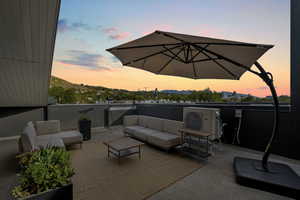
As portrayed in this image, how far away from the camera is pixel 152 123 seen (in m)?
4.77

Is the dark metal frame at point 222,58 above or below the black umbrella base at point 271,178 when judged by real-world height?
above

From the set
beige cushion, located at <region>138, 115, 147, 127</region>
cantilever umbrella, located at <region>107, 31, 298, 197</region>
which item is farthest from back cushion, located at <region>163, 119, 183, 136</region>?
cantilever umbrella, located at <region>107, 31, 298, 197</region>

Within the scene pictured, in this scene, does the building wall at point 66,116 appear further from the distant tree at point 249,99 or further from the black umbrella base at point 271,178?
the black umbrella base at point 271,178

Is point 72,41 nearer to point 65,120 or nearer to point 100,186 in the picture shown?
point 65,120

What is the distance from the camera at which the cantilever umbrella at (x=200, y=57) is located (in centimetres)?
212

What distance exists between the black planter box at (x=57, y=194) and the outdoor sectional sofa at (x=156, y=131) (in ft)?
8.41

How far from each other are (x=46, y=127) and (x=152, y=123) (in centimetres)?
326

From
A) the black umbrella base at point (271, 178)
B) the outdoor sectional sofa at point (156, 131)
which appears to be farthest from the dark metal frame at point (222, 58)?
the outdoor sectional sofa at point (156, 131)

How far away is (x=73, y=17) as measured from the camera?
15.1ft

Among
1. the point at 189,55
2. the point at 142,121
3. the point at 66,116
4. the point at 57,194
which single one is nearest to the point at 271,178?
the point at 189,55

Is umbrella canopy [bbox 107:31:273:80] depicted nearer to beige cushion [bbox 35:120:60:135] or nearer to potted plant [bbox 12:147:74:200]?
potted plant [bbox 12:147:74:200]

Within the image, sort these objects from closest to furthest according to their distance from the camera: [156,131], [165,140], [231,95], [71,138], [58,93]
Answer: [165,140], [71,138], [156,131], [231,95], [58,93]

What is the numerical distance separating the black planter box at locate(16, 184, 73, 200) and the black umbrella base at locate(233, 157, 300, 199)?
2540mm

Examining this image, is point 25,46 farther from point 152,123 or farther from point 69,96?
point 152,123
